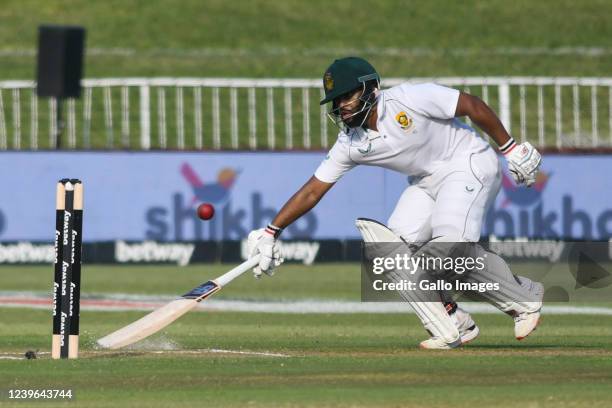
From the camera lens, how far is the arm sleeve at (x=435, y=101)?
8375 millimetres

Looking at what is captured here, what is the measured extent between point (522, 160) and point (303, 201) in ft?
4.43

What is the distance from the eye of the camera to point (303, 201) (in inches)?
343

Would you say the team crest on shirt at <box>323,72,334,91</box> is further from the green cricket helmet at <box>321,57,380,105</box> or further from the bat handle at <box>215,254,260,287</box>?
the bat handle at <box>215,254,260,287</box>

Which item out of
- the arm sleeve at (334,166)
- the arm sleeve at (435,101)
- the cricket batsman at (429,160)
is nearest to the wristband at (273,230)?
the cricket batsman at (429,160)

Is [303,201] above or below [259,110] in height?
below

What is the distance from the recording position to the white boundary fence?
17.2m

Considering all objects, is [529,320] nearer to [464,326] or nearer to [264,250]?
[464,326]

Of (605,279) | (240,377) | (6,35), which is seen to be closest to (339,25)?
(6,35)

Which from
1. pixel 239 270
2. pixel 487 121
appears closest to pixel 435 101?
pixel 487 121

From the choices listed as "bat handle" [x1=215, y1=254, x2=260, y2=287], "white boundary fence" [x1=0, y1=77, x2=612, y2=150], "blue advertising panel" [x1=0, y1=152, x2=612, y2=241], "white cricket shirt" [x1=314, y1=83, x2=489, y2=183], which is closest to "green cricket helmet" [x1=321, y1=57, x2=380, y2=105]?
"white cricket shirt" [x1=314, y1=83, x2=489, y2=183]

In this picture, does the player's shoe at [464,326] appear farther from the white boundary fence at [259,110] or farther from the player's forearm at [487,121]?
the white boundary fence at [259,110]

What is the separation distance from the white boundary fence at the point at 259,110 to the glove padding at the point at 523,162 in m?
8.11

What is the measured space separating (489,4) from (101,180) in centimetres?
1485

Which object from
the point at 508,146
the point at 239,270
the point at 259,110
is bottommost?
the point at 239,270
